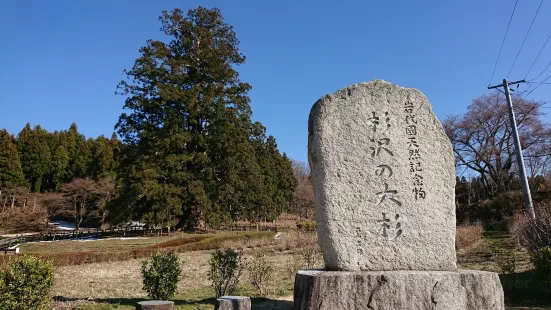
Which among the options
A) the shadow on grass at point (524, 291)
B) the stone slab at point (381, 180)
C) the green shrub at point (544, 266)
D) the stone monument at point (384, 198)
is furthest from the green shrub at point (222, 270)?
the green shrub at point (544, 266)

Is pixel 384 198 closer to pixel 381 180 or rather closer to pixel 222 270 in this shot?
pixel 381 180

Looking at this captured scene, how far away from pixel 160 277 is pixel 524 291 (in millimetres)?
7132

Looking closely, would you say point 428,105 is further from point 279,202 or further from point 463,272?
point 279,202

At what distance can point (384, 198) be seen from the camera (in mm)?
4949

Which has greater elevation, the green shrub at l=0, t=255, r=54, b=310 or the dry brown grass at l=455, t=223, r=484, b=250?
the dry brown grass at l=455, t=223, r=484, b=250

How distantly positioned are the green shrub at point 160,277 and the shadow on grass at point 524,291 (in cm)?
611

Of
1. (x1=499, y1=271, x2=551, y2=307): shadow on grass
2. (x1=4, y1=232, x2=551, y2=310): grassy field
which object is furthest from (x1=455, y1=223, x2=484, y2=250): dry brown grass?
(x1=499, y1=271, x2=551, y2=307): shadow on grass

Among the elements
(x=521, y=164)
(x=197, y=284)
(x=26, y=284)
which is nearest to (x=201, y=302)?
(x=197, y=284)

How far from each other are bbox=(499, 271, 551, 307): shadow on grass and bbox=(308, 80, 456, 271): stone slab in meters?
3.43

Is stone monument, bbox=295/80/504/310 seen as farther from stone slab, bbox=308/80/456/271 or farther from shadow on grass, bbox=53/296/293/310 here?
shadow on grass, bbox=53/296/293/310

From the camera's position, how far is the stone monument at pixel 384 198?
14.4ft

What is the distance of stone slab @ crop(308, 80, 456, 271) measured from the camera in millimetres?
4812

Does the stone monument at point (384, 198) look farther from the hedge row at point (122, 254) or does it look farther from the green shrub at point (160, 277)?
the hedge row at point (122, 254)

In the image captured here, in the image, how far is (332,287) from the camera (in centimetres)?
433
